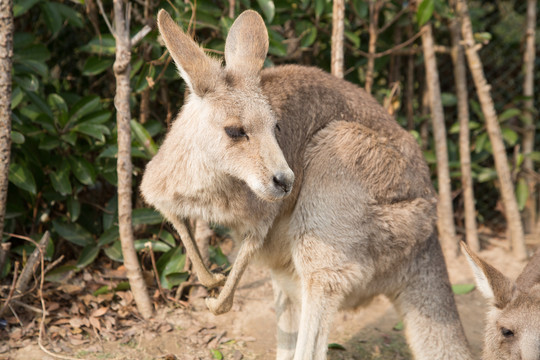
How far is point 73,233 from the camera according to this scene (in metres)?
4.23

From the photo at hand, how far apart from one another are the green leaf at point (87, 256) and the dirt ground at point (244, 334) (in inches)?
23.1

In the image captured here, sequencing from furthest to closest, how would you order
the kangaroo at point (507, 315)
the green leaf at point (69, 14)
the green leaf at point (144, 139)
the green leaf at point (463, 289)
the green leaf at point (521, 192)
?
the green leaf at point (521, 192) → the green leaf at point (463, 289) → the green leaf at point (69, 14) → the green leaf at point (144, 139) → the kangaroo at point (507, 315)

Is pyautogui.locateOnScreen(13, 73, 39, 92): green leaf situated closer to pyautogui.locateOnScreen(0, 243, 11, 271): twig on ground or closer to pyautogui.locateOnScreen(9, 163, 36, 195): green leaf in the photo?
pyautogui.locateOnScreen(9, 163, 36, 195): green leaf

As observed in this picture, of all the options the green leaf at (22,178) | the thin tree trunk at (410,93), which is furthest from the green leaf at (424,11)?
the green leaf at (22,178)

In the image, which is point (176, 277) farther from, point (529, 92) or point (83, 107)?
point (529, 92)

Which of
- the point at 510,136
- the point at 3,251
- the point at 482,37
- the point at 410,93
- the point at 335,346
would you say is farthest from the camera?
the point at 410,93

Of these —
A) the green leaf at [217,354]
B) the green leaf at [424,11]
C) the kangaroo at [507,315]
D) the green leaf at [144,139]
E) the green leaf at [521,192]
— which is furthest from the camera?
the green leaf at [521,192]

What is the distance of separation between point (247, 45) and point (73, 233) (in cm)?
208

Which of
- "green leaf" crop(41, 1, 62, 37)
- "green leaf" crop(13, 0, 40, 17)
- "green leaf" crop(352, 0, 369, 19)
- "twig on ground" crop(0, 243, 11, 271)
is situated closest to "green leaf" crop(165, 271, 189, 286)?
"twig on ground" crop(0, 243, 11, 271)

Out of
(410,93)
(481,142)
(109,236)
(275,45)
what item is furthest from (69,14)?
(481,142)

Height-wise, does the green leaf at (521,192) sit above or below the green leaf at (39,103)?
below

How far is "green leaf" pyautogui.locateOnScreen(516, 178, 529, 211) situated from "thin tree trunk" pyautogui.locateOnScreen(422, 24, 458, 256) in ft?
2.60

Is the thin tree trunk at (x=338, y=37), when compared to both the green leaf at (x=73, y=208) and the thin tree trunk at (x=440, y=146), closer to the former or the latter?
the thin tree trunk at (x=440, y=146)

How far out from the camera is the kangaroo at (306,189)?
2736 mm
